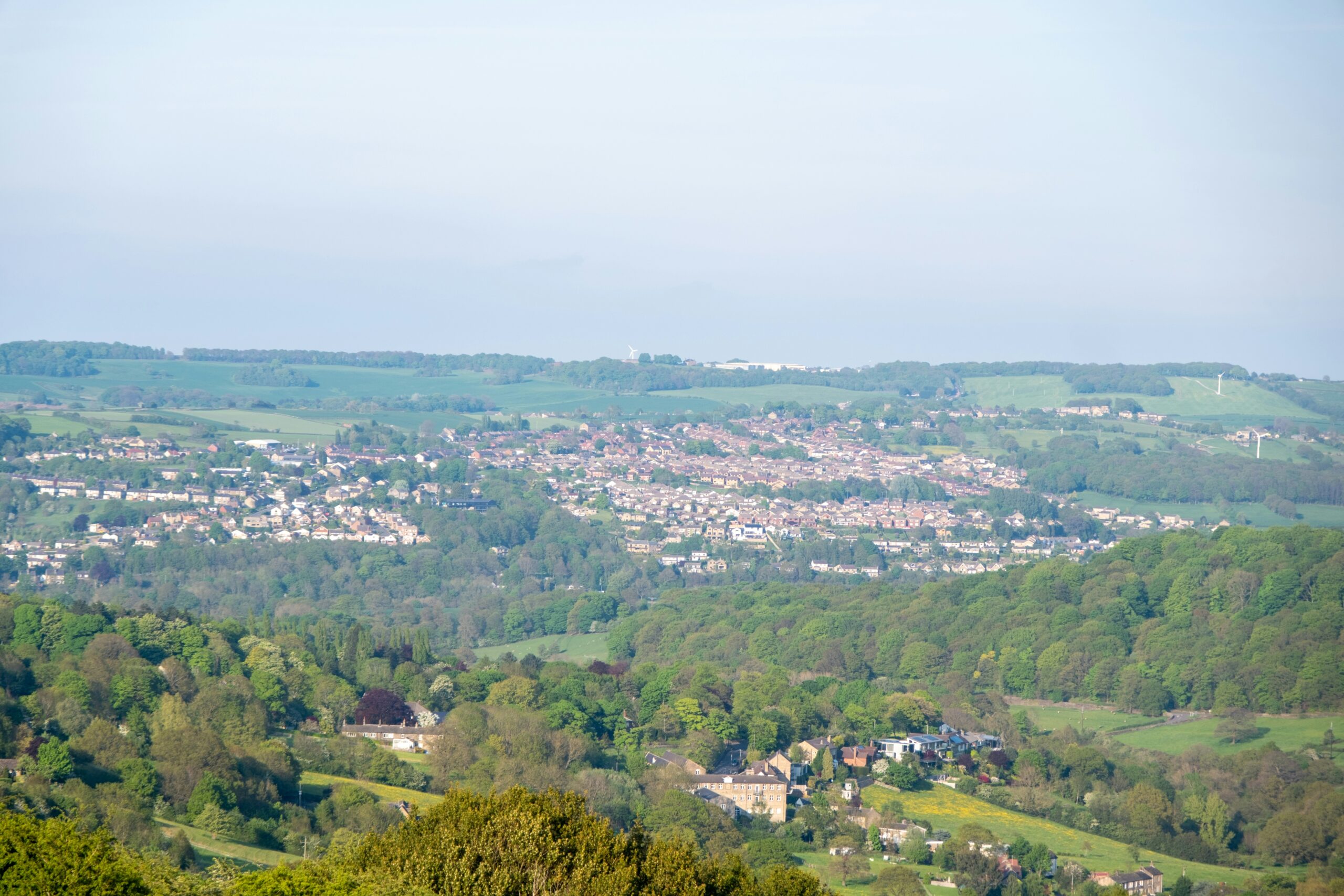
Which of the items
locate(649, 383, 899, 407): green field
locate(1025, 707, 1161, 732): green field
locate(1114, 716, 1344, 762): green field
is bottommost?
locate(1025, 707, 1161, 732): green field

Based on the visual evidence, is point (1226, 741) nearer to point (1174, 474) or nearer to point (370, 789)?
point (370, 789)

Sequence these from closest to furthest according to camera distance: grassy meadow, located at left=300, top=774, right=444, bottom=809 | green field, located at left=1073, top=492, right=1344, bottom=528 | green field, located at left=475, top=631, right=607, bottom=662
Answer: grassy meadow, located at left=300, top=774, right=444, bottom=809
green field, located at left=475, top=631, right=607, bottom=662
green field, located at left=1073, top=492, right=1344, bottom=528

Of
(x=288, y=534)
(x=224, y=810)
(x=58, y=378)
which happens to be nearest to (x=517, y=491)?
(x=288, y=534)

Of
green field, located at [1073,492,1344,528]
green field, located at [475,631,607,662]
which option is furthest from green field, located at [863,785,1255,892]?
green field, located at [1073,492,1344,528]

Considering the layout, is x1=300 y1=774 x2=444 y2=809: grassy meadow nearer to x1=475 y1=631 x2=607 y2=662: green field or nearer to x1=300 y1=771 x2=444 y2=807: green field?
x1=300 y1=771 x2=444 y2=807: green field

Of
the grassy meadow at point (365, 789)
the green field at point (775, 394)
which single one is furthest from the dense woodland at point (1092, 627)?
the green field at point (775, 394)

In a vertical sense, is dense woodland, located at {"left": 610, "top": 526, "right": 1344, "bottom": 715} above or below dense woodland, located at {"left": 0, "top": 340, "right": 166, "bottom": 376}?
below
